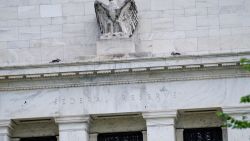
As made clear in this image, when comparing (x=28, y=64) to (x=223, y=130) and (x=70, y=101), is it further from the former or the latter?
(x=223, y=130)

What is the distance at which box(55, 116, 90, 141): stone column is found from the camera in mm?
38969

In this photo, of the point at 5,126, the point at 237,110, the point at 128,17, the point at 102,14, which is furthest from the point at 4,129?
the point at 237,110

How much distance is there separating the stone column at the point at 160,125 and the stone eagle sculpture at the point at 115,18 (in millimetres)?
3310

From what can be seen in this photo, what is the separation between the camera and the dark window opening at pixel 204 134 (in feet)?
130

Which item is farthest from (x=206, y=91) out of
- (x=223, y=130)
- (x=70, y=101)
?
(x=70, y=101)

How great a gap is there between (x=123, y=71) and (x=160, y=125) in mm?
2395

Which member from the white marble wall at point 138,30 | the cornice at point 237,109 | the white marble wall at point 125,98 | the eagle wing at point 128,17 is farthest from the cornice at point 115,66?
the eagle wing at point 128,17

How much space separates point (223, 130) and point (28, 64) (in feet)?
25.3

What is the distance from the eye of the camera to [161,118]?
38.8 metres

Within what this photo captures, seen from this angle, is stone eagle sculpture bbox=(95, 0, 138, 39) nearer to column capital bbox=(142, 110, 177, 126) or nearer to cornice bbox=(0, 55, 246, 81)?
cornice bbox=(0, 55, 246, 81)

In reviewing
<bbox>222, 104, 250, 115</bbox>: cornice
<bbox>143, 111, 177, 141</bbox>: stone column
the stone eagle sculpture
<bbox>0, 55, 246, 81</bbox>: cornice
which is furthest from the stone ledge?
<bbox>143, 111, 177, 141</bbox>: stone column

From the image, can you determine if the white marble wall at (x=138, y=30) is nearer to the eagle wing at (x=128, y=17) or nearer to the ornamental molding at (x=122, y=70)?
the eagle wing at (x=128, y=17)

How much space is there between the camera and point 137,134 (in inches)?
1575

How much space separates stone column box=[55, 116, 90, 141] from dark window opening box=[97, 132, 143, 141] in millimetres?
1072
